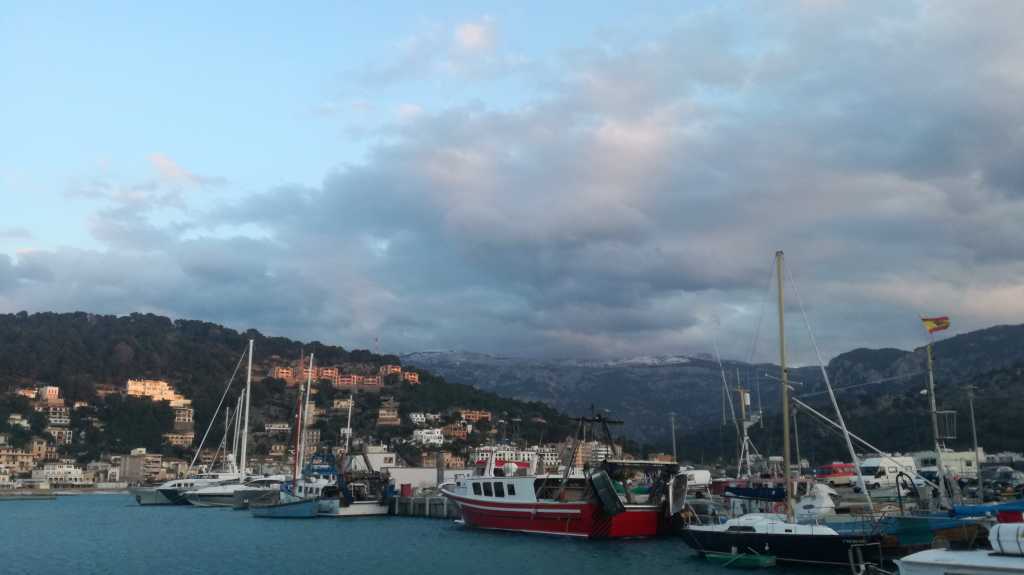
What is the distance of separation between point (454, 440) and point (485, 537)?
5144 inches

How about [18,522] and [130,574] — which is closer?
[130,574]

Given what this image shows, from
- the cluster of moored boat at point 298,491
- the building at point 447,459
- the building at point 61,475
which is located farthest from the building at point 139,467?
the cluster of moored boat at point 298,491

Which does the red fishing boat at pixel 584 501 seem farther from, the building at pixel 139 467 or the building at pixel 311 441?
the building at pixel 311 441

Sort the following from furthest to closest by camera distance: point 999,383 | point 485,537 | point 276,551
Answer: point 999,383
point 485,537
point 276,551

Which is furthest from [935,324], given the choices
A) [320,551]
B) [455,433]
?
[455,433]

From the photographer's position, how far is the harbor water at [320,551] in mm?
43344

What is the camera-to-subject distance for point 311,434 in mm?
195250

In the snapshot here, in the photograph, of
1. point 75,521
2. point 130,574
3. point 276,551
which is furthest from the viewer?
point 75,521

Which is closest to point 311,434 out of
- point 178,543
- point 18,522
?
point 18,522

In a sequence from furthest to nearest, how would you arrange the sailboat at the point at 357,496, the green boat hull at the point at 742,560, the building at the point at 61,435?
the building at the point at 61,435 < the sailboat at the point at 357,496 < the green boat hull at the point at 742,560

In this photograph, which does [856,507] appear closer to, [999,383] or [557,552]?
[557,552]

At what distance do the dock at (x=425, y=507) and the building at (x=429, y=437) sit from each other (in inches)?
3583

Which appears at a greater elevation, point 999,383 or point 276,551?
point 999,383

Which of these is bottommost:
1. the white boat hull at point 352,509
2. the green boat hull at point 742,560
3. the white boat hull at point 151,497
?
the white boat hull at point 151,497
